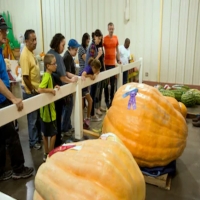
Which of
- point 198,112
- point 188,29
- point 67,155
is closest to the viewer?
point 67,155

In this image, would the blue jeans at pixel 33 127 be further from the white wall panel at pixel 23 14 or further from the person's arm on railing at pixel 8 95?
the white wall panel at pixel 23 14

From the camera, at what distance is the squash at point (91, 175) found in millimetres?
1304

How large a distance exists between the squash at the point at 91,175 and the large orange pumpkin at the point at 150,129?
92 cm

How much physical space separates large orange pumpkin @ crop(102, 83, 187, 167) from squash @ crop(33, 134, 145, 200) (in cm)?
92

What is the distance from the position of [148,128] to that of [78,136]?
1.40m

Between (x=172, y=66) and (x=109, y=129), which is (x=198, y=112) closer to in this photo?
(x=172, y=66)

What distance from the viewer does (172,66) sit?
659cm

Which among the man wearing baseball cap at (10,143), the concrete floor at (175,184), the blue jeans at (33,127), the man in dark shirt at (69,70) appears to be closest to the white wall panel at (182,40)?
the concrete floor at (175,184)

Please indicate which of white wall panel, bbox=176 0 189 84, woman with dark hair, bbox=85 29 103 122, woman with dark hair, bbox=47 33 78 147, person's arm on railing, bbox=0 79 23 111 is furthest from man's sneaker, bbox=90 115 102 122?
white wall panel, bbox=176 0 189 84

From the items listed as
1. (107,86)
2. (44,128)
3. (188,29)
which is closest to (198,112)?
(107,86)

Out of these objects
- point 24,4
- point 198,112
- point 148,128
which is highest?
point 24,4

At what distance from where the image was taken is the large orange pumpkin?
2.48 m

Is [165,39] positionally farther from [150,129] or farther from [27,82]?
[150,129]

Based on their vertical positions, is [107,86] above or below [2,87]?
below
